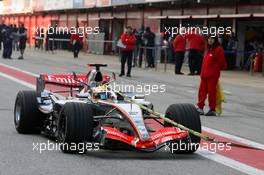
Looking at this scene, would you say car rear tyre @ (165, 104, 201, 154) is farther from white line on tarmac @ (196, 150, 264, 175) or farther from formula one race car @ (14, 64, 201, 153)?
white line on tarmac @ (196, 150, 264, 175)

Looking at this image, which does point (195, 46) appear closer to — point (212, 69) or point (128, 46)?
point (128, 46)

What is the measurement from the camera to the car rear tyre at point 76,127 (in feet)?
27.5

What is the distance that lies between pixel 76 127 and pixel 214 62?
617 centimetres

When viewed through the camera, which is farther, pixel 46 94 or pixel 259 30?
pixel 259 30

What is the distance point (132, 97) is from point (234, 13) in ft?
72.2

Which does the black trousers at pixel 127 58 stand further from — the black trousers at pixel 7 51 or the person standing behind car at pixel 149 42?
the black trousers at pixel 7 51

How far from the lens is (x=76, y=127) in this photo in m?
8.38

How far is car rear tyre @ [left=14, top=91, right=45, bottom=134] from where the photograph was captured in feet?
33.9

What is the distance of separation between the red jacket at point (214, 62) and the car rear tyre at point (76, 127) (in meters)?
5.70

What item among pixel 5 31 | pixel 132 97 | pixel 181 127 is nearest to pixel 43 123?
pixel 132 97

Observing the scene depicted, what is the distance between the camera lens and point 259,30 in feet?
99.5

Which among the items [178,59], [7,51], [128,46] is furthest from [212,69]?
[7,51]

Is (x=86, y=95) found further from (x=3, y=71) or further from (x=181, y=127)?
(x=3, y=71)

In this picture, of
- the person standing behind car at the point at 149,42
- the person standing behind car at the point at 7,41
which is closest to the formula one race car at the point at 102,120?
the person standing behind car at the point at 149,42
